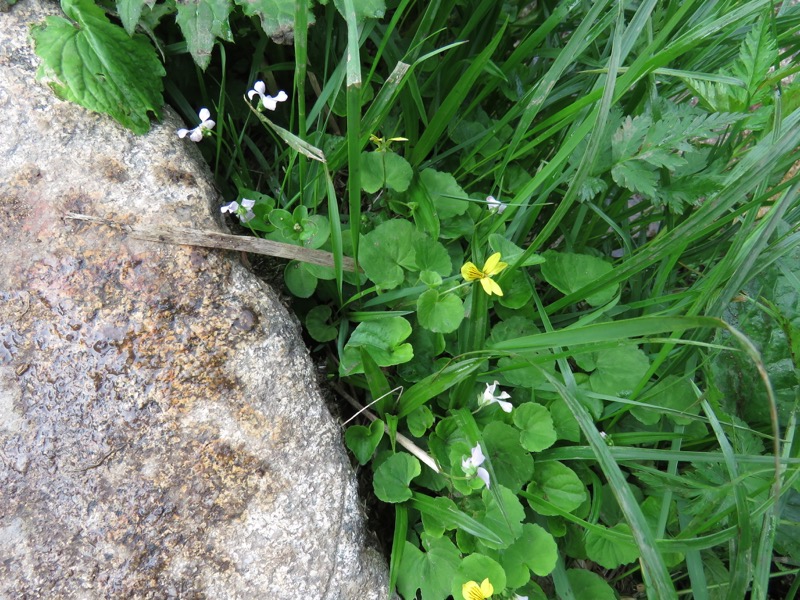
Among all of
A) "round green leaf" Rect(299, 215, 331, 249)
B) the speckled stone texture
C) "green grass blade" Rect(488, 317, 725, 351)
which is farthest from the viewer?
"round green leaf" Rect(299, 215, 331, 249)

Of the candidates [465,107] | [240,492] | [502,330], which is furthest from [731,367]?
[240,492]

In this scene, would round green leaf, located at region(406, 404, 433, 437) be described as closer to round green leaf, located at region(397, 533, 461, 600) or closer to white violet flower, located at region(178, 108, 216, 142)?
round green leaf, located at region(397, 533, 461, 600)

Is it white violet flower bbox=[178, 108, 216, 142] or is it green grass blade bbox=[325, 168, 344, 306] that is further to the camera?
white violet flower bbox=[178, 108, 216, 142]

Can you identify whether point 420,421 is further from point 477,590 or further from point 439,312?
point 477,590

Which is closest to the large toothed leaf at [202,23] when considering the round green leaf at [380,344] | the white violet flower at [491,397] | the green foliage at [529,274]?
the green foliage at [529,274]

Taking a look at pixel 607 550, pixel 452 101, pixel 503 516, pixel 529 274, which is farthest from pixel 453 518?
pixel 452 101

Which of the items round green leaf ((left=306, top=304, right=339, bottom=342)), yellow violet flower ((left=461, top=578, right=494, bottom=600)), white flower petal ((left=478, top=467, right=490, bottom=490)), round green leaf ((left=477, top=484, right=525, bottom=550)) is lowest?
yellow violet flower ((left=461, top=578, right=494, bottom=600))

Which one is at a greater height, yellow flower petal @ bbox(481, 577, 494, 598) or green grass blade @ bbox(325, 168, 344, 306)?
green grass blade @ bbox(325, 168, 344, 306)

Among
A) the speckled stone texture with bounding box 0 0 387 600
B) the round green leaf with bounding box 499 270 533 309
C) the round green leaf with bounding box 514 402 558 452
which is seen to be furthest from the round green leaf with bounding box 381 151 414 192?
the round green leaf with bounding box 514 402 558 452
